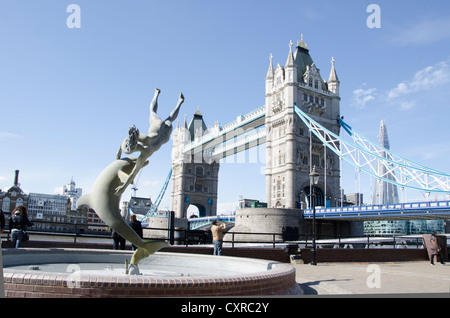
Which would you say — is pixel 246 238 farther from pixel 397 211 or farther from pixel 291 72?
pixel 291 72

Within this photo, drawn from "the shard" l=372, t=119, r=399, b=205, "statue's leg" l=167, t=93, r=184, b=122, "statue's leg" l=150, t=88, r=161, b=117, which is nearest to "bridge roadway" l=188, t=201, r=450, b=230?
"statue's leg" l=167, t=93, r=184, b=122

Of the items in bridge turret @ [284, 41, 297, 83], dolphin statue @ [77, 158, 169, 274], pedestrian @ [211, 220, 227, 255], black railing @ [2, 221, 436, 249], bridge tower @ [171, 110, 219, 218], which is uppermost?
bridge turret @ [284, 41, 297, 83]

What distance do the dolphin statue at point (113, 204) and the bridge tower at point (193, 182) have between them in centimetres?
7115

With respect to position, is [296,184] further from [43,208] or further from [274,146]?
[43,208]

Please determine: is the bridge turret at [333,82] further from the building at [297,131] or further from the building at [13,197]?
the building at [13,197]

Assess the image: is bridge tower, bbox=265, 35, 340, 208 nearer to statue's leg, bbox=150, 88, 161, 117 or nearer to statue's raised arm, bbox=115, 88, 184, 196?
statue's leg, bbox=150, 88, 161, 117

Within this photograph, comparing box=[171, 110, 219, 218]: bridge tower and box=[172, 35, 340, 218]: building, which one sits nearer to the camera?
box=[172, 35, 340, 218]: building

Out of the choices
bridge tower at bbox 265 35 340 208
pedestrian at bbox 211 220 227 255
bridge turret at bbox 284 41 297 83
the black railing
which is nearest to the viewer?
pedestrian at bbox 211 220 227 255

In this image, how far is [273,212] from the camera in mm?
39906

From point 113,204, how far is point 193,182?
2913 inches

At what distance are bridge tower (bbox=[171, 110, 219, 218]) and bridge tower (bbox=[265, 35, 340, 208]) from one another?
101ft

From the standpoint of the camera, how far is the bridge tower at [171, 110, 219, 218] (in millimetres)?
79125

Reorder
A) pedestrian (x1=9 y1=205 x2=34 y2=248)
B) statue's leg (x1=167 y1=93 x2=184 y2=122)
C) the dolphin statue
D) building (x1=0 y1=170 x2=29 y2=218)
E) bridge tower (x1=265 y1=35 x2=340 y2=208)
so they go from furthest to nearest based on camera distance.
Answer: building (x1=0 y1=170 x2=29 y2=218)
bridge tower (x1=265 y1=35 x2=340 y2=208)
pedestrian (x1=9 y1=205 x2=34 y2=248)
statue's leg (x1=167 y1=93 x2=184 y2=122)
the dolphin statue
